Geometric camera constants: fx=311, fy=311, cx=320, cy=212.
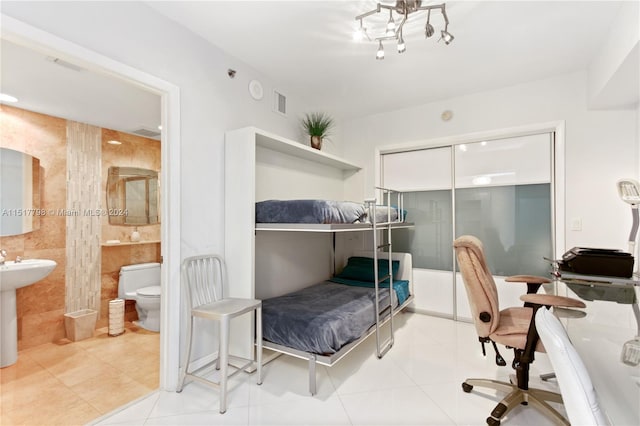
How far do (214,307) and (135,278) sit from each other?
217 centimetres

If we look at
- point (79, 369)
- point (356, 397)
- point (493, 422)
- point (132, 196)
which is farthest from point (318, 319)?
point (132, 196)

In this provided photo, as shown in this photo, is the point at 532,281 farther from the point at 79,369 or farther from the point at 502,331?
the point at 79,369

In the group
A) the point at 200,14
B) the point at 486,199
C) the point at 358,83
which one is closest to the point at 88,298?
the point at 200,14

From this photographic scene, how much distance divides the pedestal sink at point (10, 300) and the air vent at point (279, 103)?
8.41 feet

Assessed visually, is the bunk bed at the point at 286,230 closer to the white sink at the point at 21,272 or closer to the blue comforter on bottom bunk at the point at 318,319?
the blue comforter on bottom bunk at the point at 318,319

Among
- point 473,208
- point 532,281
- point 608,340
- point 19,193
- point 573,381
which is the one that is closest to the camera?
point 573,381

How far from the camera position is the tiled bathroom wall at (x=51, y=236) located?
292 centimetres

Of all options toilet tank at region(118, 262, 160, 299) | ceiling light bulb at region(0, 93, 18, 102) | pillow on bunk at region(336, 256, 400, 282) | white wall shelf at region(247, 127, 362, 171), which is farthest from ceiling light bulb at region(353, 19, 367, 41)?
toilet tank at region(118, 262, 160, 299)

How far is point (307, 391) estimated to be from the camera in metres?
2.12

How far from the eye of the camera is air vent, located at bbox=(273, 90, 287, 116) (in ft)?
10.4

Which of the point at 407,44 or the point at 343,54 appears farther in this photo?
the point at 343,54

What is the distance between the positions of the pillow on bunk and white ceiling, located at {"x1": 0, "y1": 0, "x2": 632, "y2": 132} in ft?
6.26

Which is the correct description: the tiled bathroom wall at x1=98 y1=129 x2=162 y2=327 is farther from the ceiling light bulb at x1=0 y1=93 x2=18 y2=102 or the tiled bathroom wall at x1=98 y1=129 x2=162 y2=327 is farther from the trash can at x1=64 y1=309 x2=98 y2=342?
the ceiling light bulb at x1=0 y1=93 x2=18 y2=102

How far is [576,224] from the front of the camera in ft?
9.62
